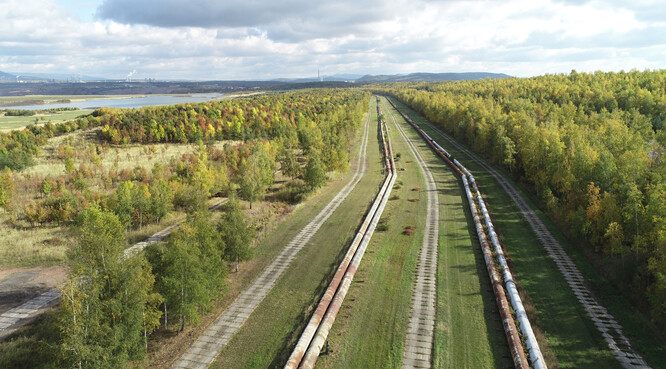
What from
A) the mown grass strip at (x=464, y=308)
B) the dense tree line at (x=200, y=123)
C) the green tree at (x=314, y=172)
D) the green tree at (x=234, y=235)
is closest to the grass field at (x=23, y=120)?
the dense tree line at (x=200, y=123)

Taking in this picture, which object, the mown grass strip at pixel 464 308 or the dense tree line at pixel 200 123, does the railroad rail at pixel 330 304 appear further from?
the dense tree line at pixel 200 123

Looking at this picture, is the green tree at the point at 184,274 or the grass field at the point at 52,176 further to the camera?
the grass field at the point at 52,176

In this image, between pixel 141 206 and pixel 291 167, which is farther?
pixel 291 167

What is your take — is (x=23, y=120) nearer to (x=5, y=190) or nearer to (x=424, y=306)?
(x=5, y=190)

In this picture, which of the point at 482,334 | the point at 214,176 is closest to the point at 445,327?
the point at 482,334

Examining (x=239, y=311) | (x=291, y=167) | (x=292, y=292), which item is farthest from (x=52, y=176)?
(x=292, y=292)

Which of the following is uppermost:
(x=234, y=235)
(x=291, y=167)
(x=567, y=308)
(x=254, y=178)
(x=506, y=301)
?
(x=254, y=178)
